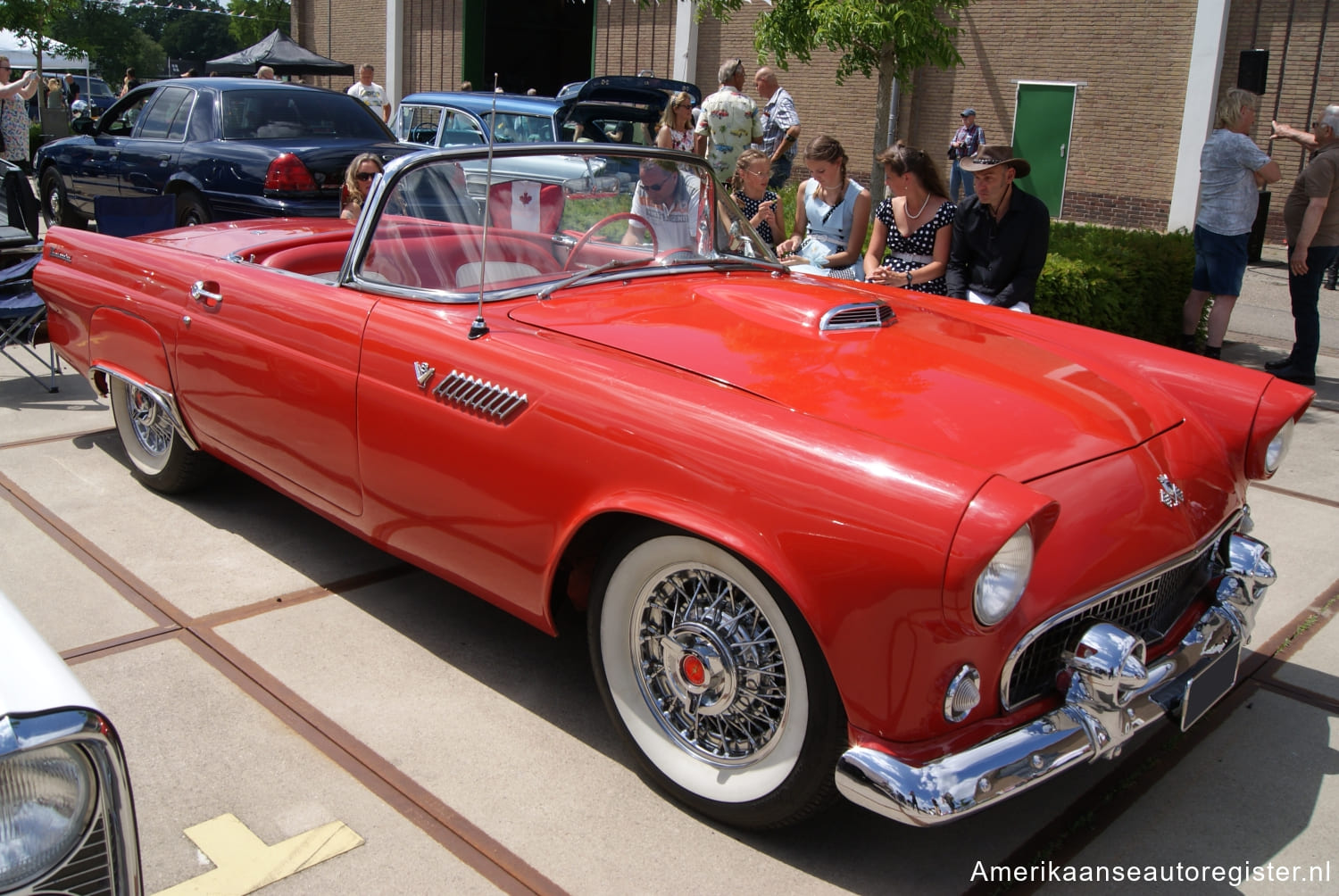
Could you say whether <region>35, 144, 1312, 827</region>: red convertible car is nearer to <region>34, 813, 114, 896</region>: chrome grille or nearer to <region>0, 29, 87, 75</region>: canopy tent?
<region>34, 813, 114, 896</region>: chrome grille

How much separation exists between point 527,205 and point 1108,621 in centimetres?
219

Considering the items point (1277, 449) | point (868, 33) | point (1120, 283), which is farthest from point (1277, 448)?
point (868, 33)

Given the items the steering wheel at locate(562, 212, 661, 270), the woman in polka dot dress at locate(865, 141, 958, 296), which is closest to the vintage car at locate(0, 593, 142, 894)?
the steering wheel at locate(562, 212, 661, 270)

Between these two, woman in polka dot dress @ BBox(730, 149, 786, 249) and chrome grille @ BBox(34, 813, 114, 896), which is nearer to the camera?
chrome grille @ BBox(34, 813, 114, 896)

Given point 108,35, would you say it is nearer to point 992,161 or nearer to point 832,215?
point 832,215

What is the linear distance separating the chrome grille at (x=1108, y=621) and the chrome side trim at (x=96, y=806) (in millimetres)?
1654

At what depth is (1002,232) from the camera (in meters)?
5.30

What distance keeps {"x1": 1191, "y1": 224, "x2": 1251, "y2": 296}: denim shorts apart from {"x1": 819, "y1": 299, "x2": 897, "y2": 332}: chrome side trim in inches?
186

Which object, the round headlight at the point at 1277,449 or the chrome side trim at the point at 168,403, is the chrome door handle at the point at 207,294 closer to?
the chrome side trim at the point at 168,403

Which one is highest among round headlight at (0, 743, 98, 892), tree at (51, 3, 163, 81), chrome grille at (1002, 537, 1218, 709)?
tree at (51, 3, 163, 81)

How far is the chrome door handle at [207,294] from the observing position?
3953 millimetres

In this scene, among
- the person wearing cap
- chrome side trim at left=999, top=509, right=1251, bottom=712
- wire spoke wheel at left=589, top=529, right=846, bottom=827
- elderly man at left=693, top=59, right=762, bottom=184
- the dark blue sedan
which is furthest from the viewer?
the person wearing cap

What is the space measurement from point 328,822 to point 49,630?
1469 mm

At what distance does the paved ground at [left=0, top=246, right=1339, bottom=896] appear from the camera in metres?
2.56
